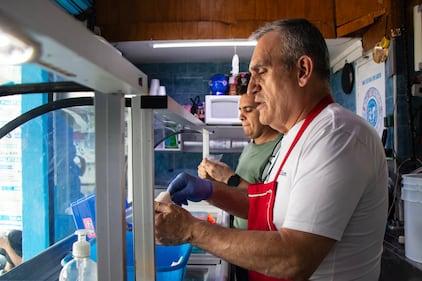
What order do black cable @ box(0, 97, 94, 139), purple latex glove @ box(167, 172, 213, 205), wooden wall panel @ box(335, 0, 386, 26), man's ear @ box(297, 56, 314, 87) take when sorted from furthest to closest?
wooden wall panel @ box(335, 0, 386, 26), purple latex glove @ box(167, 172, 213, 205), man's ear @ box(297, 56, 314, 87), black cable @ box(0, 97, 94, 139)

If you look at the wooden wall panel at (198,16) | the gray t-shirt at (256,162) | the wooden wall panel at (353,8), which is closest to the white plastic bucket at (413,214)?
the gray t-shirt at (256,162)

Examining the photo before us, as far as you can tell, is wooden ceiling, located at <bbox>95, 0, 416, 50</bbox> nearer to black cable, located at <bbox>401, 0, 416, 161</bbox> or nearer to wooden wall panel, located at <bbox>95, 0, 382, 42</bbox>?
wooden wall panel, located at <bbox>95, 0, 382, 42</bbox>

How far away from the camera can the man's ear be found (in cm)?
92

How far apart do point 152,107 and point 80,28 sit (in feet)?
0.88

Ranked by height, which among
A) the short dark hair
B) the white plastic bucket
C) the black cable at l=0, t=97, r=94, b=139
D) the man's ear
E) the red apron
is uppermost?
the short dark hair

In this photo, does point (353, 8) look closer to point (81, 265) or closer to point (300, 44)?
point (300, 44)

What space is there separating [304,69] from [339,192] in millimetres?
361

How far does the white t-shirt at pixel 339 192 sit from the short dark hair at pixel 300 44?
0.15 meters

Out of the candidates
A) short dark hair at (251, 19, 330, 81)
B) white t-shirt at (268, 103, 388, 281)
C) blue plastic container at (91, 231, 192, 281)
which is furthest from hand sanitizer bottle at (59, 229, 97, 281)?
short dark hair at (251, 19, 330, 81)

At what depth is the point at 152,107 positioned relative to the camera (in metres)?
0.62

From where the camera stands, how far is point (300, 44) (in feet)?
3.04

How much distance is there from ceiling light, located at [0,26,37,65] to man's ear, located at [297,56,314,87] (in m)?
0.73

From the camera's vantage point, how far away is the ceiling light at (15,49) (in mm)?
299

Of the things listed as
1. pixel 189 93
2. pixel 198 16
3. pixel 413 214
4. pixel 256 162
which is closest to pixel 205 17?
pixel 198 16
